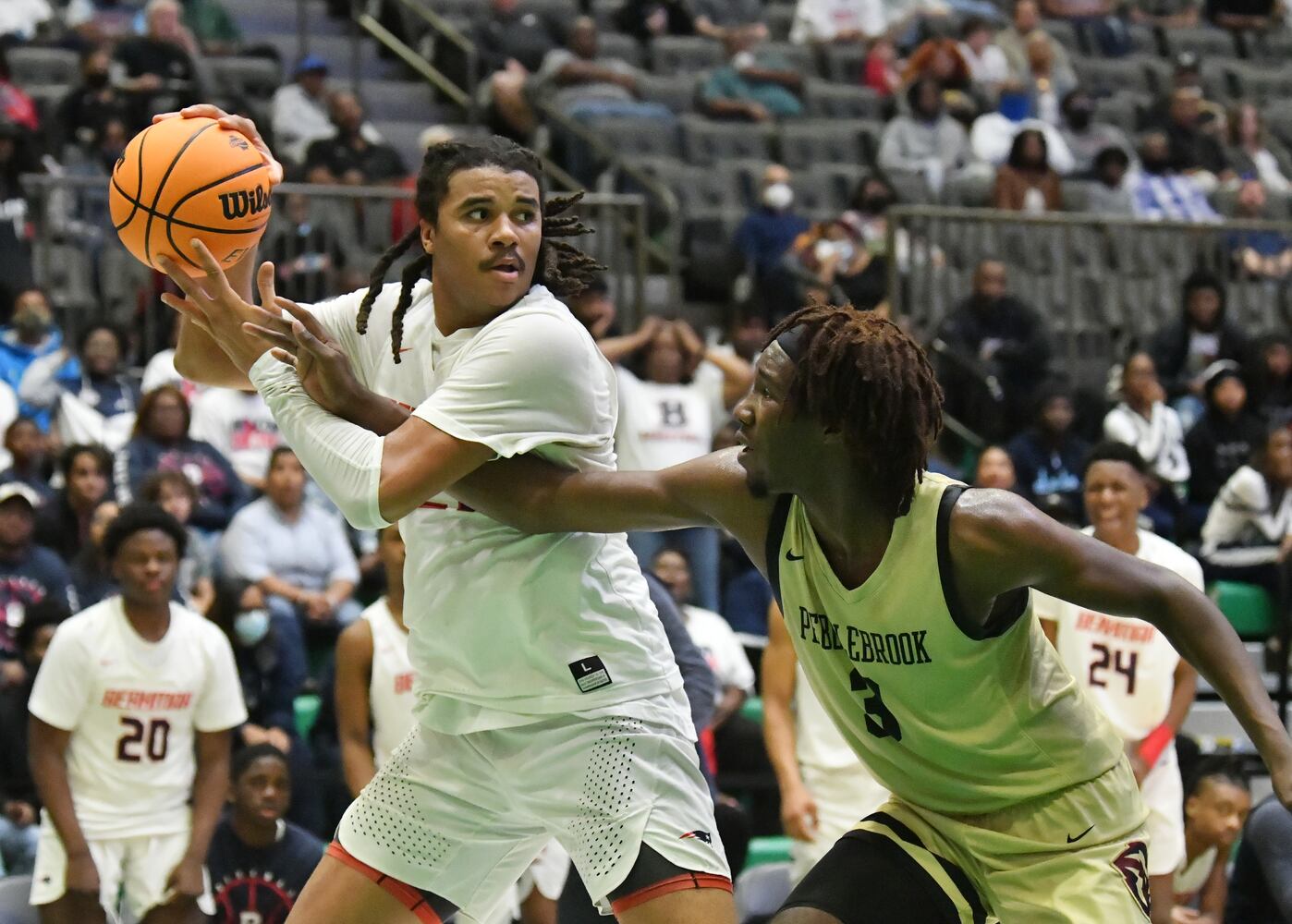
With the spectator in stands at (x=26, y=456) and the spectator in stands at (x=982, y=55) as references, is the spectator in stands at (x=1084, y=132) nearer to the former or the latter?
the spectator in stands at (x=982, y=55)

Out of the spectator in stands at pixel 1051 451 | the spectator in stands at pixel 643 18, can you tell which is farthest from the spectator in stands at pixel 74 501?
the spectator in stands at pixel 643 18

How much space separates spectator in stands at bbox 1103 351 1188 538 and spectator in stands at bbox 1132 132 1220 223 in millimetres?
3334

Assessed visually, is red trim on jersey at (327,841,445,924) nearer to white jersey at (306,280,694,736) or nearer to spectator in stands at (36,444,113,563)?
white jersey at (306,280,694,736)

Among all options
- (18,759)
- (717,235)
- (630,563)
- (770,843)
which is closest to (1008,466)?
(770,843)

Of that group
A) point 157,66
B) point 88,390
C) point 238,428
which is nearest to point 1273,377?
point 238,428

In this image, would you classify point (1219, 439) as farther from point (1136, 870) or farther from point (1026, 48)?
point (1136, 870)

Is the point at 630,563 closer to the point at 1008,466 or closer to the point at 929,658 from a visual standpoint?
the point at 929,658

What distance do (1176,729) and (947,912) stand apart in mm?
3532

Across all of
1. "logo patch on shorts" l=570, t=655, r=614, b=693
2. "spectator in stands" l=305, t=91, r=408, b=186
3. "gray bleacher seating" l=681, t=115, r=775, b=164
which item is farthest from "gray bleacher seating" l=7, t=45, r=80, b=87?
"logo patch on shorts" l=570, t=655, r=614, b=693

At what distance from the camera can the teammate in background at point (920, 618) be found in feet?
11.6

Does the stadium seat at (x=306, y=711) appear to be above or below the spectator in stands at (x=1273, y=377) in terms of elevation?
below

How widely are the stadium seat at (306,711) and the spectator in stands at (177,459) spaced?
100 cm

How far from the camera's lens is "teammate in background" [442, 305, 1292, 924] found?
3535 mm

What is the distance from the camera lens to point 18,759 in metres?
7.27
